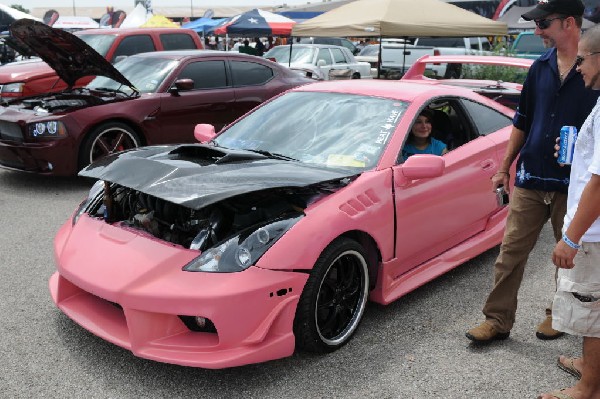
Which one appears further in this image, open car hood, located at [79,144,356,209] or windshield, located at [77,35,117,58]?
windshield, located at [77,35,117,58]

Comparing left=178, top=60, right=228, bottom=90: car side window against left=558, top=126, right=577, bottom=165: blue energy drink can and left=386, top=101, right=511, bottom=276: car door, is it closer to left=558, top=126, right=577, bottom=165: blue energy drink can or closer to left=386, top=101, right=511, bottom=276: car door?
left=386, top=101, right=511, bottom=276: car door

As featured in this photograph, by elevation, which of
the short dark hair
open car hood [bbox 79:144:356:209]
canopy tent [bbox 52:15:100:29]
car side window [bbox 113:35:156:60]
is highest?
the short dark hair

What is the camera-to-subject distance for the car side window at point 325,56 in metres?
16.0

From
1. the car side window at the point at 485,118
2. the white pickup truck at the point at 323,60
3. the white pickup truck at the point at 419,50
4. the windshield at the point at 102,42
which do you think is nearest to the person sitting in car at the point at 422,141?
the car side window at the point at 485,118

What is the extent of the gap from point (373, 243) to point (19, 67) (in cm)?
827

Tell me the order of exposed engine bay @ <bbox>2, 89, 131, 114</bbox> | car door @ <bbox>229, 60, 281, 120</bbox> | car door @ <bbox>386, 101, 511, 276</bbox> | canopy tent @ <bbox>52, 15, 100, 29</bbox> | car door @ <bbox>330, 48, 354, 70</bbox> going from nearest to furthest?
car door @ <bbox>386, 101, 511, 276</bbox>, exposed engine bay @ <bbox>2, 89, 131, 114</bbox>, car door @ <bbox>229, 60, 281, 120</bbox>, car door @ <bbox>330, 48, 354, 70</bbox>, canopy tent @ <bbox>52, 15, 100, 29</bbox>

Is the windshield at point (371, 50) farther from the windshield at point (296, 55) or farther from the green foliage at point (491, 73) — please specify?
the green foliage at point (491, 73)

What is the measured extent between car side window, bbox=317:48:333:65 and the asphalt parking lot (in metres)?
12.6

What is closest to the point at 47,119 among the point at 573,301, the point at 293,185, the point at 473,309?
the point at 293,185

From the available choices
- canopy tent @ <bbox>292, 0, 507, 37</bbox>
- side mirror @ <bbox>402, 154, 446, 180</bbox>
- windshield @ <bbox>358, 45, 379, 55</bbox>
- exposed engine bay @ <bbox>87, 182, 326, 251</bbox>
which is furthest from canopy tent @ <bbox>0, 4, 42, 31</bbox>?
side mirror @ <bbox>402, 154, 446, 180</bbox>

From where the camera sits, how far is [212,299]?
264 centimetres

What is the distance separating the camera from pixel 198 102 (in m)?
7.29

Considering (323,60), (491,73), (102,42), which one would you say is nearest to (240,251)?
(102,42)

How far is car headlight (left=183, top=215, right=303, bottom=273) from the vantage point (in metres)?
2.77
